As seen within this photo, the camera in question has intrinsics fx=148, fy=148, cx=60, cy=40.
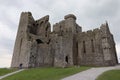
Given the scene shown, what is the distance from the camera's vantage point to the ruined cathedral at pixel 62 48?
38750 mm

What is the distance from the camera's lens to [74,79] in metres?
16.8

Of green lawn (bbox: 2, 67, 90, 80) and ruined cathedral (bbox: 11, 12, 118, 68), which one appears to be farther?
ruined cathedral (bbox: 11, 12, 118, 68)

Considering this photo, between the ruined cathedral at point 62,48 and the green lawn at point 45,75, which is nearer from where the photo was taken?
the green lawn at point 45,75

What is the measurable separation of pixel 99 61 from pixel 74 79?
2374cm

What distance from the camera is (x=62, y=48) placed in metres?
41.2

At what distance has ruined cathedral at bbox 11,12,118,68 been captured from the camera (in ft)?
127

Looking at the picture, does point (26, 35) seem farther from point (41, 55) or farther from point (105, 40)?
point (105, 40)

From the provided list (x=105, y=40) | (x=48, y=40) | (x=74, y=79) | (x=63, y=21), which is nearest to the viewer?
(x=74, y=79)

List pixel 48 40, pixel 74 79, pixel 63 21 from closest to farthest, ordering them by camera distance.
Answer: pixel 74 79, pixel 48 40, pixel 63 21

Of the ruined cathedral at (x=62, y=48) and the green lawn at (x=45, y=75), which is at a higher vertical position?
the ruined cathedral at (x=62, y=48)

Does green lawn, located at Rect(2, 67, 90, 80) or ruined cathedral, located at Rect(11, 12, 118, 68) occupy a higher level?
ruined cathedral, located at Rect(11, 12, 118, 68)

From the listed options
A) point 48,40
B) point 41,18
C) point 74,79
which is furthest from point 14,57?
point 74,79

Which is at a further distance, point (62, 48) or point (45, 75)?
point (62, 48)

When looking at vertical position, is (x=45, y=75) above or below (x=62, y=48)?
below
